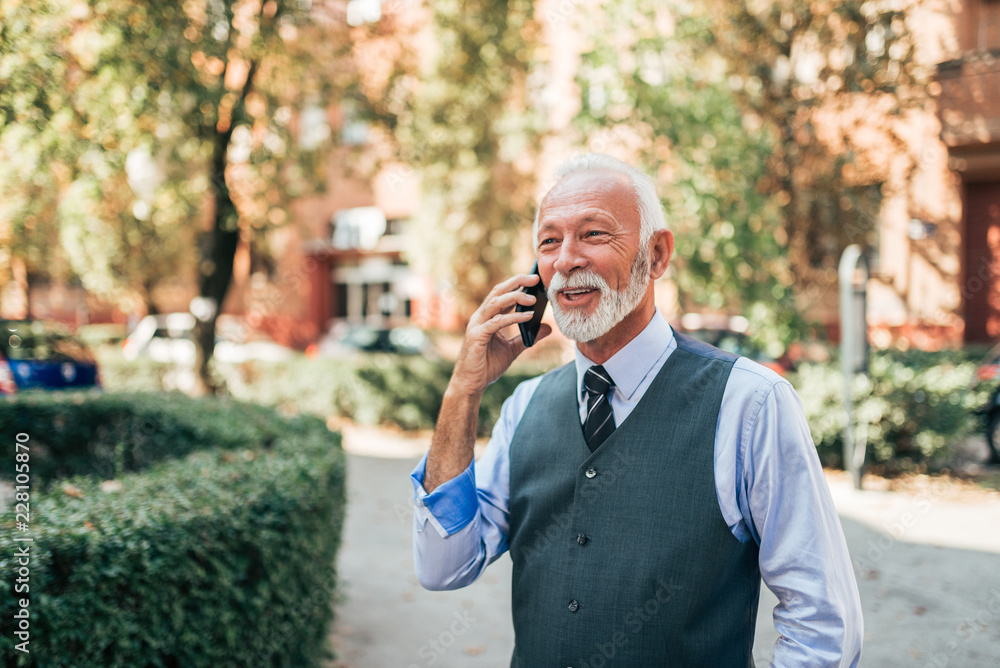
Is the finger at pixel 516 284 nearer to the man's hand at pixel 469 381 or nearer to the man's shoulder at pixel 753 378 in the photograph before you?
the man's hand at pixel 469 381

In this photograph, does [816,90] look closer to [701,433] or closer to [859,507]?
[859,507]

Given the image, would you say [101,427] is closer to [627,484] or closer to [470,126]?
[627,484]

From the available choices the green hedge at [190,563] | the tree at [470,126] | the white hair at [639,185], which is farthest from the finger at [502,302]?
the tree at [470,126]

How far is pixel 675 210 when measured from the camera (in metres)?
8.99

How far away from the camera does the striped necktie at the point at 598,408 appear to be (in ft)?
5.94

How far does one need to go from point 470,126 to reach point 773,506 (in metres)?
11.9

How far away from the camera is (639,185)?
73.0 inches

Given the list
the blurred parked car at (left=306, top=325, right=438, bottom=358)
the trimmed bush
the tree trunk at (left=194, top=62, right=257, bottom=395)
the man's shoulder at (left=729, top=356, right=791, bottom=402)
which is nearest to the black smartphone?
the man's shoulder at (left=729, top=356, right=791, bottom=402)

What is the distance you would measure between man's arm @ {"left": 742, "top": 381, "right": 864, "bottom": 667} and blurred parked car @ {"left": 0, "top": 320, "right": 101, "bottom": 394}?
1124cm

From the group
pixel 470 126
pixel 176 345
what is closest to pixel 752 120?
pixel 470 126

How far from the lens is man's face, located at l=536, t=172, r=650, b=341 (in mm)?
1786

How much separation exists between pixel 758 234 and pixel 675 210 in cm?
106

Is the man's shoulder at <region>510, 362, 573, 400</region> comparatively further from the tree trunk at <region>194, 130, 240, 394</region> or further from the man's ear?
the tree trunk at <region>194, 130, 240, 394</region>

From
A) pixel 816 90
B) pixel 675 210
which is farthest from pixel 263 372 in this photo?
pixel 816 90
